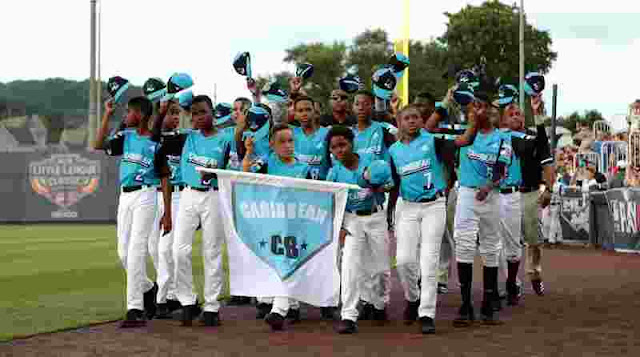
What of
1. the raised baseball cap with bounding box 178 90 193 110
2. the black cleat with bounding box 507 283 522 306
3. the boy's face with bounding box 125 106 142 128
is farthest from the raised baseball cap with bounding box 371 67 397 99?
the black cleat with bounding box 507 283 522 306

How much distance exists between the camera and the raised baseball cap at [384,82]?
398 inches

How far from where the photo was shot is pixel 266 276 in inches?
364

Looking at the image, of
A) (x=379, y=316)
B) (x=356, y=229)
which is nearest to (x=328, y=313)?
(x=379, y=316)

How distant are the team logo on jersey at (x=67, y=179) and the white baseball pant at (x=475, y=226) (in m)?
24.1

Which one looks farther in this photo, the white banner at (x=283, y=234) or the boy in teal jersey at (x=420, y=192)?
the white banner at (x=283, y=234)

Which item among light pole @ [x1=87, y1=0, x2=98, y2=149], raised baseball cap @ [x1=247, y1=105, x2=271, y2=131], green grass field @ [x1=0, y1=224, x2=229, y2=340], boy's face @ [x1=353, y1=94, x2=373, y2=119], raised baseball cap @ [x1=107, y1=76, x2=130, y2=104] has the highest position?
light pole @ [x1=87, y1=0, x2=98, y2=149]

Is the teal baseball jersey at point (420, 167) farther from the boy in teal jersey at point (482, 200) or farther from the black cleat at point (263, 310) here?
the black cleat at point (263, 310)

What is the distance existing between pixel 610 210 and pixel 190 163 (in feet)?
46.1

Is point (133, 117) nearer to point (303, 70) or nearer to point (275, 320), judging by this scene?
point (275, 320)

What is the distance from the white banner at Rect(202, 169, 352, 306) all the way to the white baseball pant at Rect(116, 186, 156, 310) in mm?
700

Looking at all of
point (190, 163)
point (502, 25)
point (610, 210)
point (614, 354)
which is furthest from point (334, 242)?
point (502, 25)

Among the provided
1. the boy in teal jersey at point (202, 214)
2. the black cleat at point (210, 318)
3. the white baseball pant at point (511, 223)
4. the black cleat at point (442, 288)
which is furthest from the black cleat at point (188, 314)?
the black cleat at point (442, 288)

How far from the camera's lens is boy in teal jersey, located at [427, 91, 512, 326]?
9625 millimetres

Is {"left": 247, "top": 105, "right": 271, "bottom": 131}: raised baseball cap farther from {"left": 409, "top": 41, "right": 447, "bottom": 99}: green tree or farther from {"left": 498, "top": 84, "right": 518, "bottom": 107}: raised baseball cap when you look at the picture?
{"left": 409, "top": 41, "right": 447, "bottom": 99}: green tree
